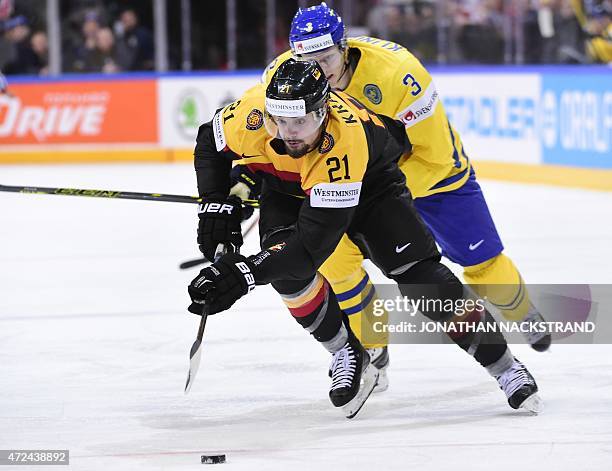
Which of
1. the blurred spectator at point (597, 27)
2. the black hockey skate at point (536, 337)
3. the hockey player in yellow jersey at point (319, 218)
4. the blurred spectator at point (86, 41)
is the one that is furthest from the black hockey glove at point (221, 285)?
the blurred spectator at point (86, 41)

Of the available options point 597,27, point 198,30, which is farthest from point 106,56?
point 597,27

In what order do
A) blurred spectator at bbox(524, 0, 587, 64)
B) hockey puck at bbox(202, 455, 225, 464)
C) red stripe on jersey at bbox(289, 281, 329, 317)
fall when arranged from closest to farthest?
hockey puck at bbox(202, 455, 225, 464) < red stripe on jersey at bbox(289, 281, 329, 317) < blurred spectator at bbox(524, 0, 587, 64)

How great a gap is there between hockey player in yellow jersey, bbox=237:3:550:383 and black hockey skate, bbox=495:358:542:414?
1.83 feet

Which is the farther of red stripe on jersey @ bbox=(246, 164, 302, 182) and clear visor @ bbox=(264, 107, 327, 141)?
red stripe on jersey @ bbox=(246, 164, 302, 182)

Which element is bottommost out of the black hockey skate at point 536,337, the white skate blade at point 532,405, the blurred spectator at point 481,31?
the blurred spectator at point 481,31

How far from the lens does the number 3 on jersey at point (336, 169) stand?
3.52m

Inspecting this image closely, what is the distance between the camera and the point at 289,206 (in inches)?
155

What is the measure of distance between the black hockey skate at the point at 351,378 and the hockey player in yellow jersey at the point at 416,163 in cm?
25

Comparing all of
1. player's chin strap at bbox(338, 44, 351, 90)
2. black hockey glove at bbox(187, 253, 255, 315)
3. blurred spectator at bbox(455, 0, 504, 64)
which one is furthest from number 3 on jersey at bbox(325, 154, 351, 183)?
blurred spectator at bbox(455, 0, 504, 64)

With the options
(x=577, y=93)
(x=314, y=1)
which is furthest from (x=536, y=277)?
(x=314, y=1)

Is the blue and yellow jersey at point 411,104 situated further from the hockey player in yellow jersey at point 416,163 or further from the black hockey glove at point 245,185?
the black hockey glove at point 245,185

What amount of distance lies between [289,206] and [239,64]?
10.2 m

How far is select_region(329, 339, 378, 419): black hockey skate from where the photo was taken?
3.85 meters

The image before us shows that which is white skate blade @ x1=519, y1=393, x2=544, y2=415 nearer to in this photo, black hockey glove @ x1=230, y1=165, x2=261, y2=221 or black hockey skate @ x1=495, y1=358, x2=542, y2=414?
black hockey skate @ x1=495, y1=358, x2=542, y2=414
